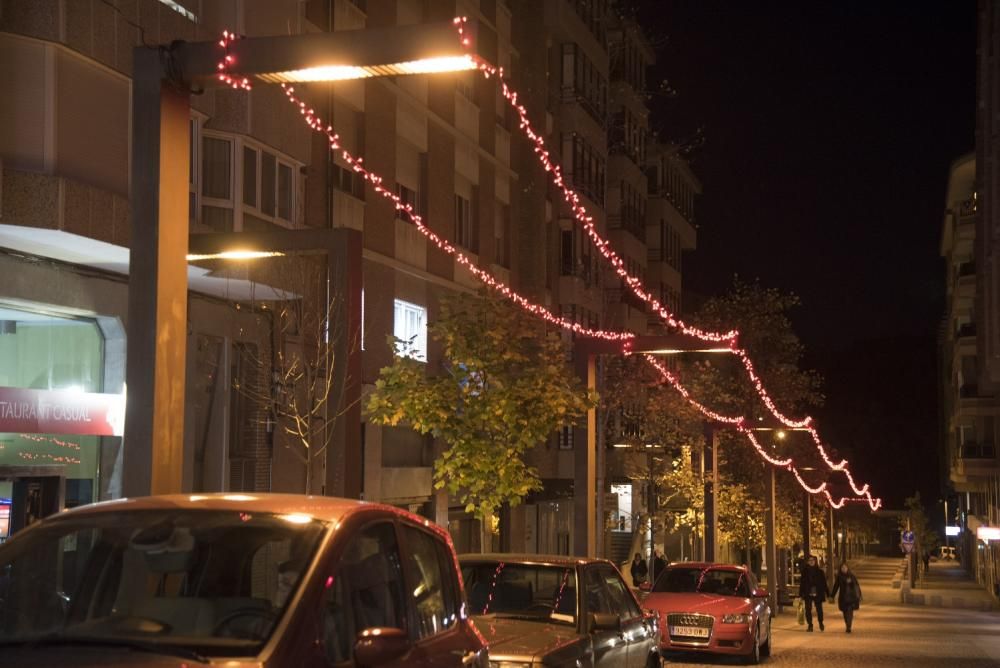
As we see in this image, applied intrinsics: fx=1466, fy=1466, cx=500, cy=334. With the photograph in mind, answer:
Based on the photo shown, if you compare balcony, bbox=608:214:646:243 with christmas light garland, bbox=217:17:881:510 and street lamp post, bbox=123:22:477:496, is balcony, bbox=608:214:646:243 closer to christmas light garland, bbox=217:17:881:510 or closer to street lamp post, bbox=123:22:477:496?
christmas light garland, bbox=217:17:881:510

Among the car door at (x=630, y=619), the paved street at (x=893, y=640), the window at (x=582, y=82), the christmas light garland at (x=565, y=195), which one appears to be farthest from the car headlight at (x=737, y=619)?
the window at (x=582, y=82)

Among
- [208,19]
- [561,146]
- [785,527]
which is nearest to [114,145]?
[208,19]

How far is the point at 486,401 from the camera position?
74.8ft

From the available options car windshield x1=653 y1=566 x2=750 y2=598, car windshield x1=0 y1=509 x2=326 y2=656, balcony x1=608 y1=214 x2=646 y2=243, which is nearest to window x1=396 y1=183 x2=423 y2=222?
car windshield x1=653 y1=566 x2=750 y2=598

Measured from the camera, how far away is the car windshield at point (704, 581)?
23.4 m

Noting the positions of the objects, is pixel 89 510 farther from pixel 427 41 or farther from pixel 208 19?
pixel 208 19

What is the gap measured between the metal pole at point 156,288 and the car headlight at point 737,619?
14.0 meters

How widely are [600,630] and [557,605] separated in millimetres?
420

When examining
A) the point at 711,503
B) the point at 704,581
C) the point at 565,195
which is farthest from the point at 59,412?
the point at 711,503

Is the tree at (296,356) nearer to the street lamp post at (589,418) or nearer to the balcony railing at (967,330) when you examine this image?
the street lamp post at (589,418)

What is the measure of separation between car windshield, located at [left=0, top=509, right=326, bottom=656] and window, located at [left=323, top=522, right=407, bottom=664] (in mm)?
212

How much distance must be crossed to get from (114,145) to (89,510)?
12130 millimetres

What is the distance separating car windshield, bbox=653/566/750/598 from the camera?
23.4 m

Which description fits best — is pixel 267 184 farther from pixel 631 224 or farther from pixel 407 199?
pixel 631 224
